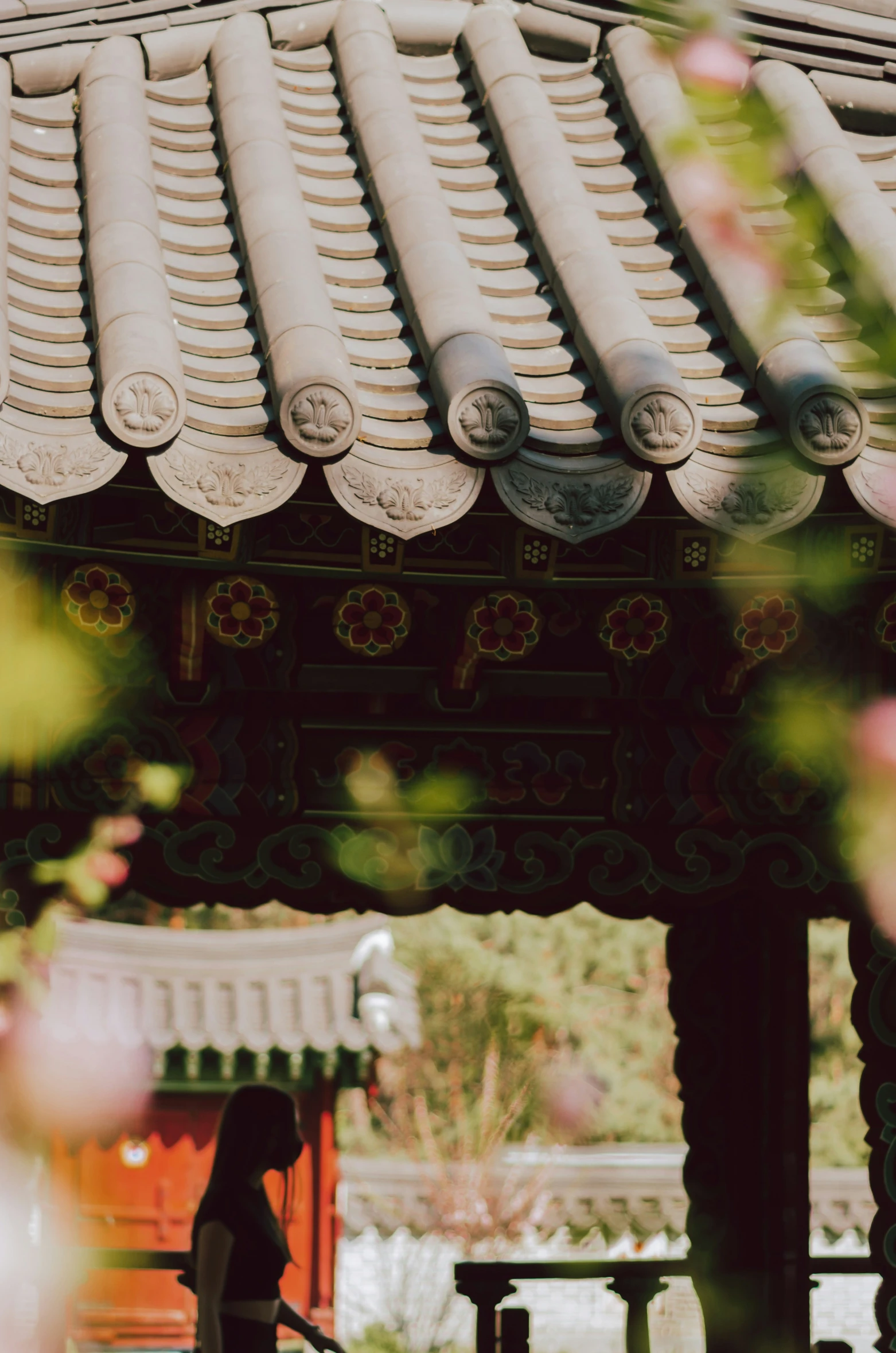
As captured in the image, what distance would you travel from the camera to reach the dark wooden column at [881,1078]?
10.4ft

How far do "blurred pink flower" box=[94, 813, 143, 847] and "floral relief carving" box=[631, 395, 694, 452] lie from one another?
1.35 meters

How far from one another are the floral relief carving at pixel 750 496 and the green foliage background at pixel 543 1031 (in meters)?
14.5

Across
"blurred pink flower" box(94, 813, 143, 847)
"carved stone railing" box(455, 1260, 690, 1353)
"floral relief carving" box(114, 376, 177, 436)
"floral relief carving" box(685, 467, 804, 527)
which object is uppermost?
"floral relief carving" box(114, 376, 177, 436)

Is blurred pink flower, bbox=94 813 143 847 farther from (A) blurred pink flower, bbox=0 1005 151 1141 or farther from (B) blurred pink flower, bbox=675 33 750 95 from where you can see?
(A) blurred pink flower, bbox=0 1005 151 1141

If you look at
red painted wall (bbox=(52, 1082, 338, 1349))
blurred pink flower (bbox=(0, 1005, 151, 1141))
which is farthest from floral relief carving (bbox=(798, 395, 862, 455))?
red painted wall (bbox=(52, 1082, 338, 1349))

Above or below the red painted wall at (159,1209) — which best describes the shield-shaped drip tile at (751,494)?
above

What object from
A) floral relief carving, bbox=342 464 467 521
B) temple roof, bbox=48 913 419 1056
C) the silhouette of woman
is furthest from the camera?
temple roof, bbox=48 913 419 1056

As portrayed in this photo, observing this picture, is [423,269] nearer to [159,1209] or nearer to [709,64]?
[709,64]

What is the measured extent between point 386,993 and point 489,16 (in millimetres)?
8814

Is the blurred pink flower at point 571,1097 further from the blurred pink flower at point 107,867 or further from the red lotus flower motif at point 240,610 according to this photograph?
the red lotus flower motif at point 240,610

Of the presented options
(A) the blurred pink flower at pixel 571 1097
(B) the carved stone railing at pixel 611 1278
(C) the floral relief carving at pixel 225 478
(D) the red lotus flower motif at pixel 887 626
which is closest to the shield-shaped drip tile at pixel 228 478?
(C) the floral relief carving at pixel 225 478

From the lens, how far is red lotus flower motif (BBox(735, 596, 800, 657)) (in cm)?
291

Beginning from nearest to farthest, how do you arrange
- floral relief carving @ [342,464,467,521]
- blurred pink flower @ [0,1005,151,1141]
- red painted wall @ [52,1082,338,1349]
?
floral relief carving @ [342,464,467,521] → blurred pink flower @ [0,1005,151,1141] → red painted wall @ [52,1082,338,1349]

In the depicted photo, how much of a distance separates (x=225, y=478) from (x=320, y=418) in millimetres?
156
